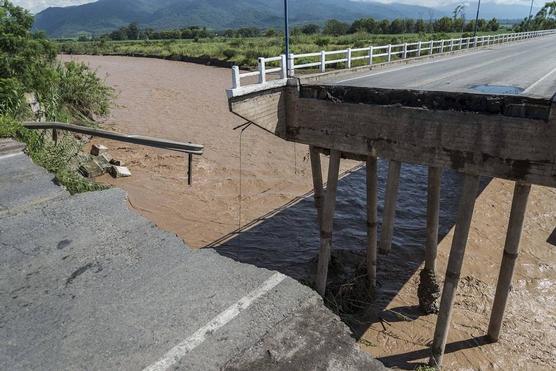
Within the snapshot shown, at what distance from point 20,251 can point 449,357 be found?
7.24m

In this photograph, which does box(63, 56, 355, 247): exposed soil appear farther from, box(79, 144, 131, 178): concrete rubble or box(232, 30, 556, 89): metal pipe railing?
box(232, 30, 556, 89): metal pipe railing

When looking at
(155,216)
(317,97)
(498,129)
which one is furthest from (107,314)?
(155,216)

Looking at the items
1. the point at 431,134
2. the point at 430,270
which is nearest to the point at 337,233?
the point at 430,270

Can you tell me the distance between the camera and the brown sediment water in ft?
27.6

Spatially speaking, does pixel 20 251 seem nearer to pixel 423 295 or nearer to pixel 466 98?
pixel 466 98

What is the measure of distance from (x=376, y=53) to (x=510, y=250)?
2985cm

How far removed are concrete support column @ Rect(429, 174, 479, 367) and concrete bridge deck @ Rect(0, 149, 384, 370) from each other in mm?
4642

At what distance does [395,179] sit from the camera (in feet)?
29.7

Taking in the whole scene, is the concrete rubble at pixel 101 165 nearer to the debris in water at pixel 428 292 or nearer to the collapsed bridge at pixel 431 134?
the collapsed bridge at pixel 431 134

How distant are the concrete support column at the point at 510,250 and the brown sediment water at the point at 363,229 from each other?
55 centimetres

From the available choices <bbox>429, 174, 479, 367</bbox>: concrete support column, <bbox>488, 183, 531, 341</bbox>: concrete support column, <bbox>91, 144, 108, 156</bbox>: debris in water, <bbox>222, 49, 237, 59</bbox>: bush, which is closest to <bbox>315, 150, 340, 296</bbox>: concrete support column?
<bbox>429, 174, 479, 367</bbox>: concrete support column

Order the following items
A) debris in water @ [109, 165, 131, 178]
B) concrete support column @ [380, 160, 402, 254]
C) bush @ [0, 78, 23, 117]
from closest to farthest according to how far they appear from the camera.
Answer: concrete support column @ [380, 160, 402, 254] → bush @ [0, 78, 23, 117] → debris in water @ [109, 165, 131, 178]

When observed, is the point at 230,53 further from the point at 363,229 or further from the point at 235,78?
the point at 235,78

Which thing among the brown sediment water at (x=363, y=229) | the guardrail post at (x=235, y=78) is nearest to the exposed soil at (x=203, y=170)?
the brown sediment water at (x=363, y=229)
